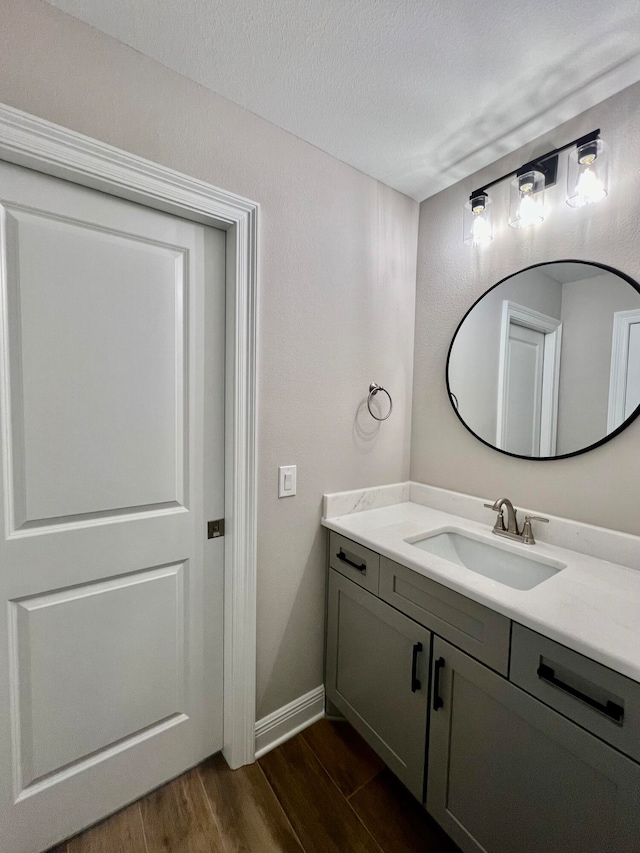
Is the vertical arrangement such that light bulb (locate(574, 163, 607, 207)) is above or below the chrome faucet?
above

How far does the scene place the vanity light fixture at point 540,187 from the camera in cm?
121

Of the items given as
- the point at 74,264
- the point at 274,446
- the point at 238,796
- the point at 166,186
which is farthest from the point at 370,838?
the point at 166,186

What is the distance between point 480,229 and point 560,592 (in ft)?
4.48

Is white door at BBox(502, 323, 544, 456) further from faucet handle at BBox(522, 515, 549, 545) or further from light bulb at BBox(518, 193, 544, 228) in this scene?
light bulb at BBox(518, 193, 544, 228)

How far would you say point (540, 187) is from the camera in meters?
1.36

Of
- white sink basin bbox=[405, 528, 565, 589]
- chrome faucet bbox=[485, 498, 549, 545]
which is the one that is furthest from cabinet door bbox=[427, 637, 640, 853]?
chrome faucet bbox=[485, 498, 549, 545]

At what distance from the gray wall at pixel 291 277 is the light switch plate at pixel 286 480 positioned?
0.03 meters

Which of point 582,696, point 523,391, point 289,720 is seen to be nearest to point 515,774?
point 582,696

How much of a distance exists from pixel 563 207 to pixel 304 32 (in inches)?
40.2

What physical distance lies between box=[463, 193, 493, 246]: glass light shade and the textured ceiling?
20 centimetres

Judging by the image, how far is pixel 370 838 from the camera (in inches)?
46.8

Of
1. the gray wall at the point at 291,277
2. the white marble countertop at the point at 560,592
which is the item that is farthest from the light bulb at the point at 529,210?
the white marble countertop at the point at 560,592

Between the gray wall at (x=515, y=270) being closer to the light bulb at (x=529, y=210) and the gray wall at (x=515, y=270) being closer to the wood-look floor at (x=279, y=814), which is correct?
Result: the light bulb at (x=529, y=210)

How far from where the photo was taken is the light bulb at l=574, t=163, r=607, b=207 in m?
1.22
